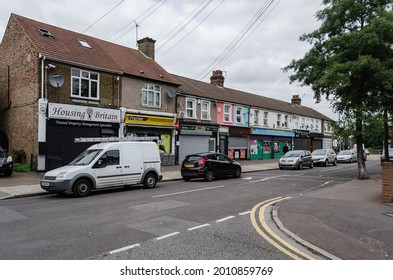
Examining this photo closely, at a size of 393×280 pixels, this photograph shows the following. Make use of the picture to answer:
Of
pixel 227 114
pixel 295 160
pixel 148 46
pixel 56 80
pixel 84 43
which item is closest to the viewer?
pixel 56 80

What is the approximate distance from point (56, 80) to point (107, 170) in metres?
8.46

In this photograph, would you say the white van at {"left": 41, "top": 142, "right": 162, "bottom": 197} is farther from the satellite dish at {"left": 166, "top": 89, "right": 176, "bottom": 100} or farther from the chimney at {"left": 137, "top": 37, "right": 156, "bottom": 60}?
the chimney at {"left": 137, "top": 37, "right": 156, "bottom": 60}

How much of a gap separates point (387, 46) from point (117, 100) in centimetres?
1564

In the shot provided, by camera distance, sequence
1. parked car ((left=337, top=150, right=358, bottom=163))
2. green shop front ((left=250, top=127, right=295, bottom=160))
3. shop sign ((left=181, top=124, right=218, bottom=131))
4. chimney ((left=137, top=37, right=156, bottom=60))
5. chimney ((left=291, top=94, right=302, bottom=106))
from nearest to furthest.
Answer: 1. shop sign ((left=181, top=124, right=218, bottom=131))
2. chimney ((left=137, top=37, right=156, bottom=60))
3. green shop front ((left=250, top=127, right=295, bottom=160))
4. parked car ((left=337, top=150, right=358, bottom=163))
5. chimney ((left=291, top=94, right=302, bottom=106))

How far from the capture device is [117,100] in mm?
21000

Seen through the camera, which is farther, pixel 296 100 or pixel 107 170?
pixel 296 100

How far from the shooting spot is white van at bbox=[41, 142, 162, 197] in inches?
440

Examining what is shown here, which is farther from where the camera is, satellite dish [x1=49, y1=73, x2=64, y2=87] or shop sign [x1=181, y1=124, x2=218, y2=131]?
shop sign [x1=181, y1=124, x2=218, y2=131]

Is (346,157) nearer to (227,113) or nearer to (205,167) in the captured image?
(227,113)

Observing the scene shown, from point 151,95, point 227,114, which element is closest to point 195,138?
point 227,114

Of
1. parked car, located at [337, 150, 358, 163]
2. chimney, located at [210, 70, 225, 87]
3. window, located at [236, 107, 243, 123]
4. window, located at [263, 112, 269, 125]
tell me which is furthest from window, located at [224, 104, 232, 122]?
parked car, located at [337, 150, 358, 163]

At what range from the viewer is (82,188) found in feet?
37.6

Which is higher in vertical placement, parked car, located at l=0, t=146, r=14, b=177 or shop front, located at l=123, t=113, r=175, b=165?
shop front, located at l=123, t=113, r=175, b=165
